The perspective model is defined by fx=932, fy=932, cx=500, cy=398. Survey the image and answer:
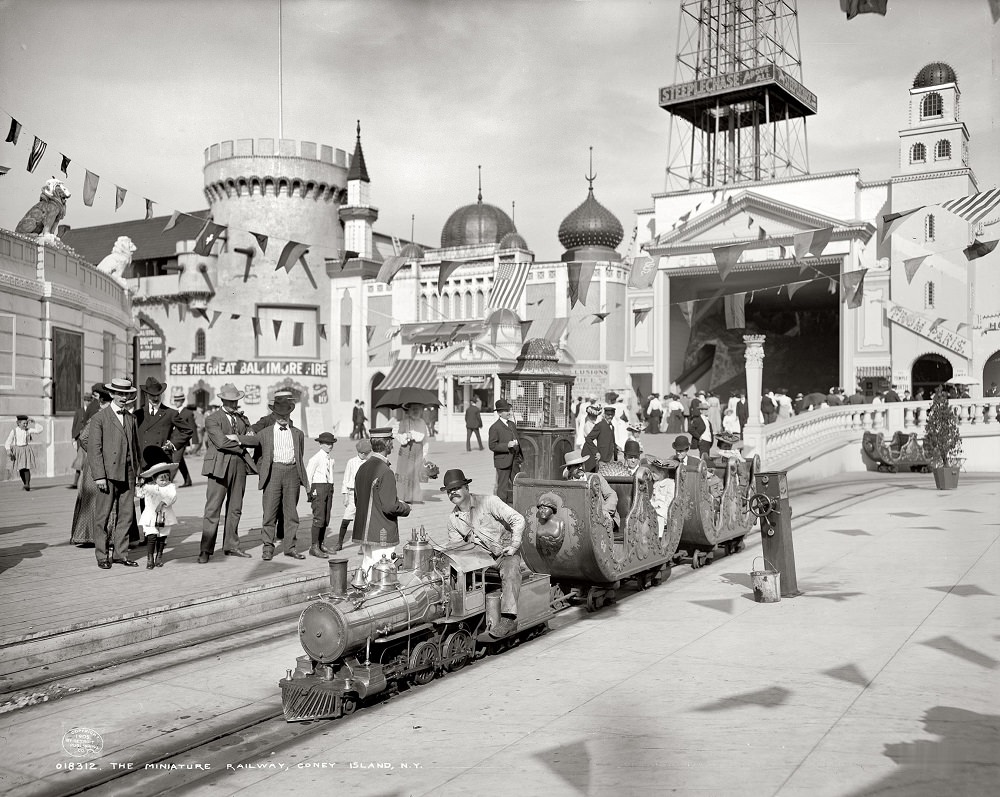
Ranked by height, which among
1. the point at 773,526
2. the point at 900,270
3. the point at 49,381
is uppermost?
the point at 900,270

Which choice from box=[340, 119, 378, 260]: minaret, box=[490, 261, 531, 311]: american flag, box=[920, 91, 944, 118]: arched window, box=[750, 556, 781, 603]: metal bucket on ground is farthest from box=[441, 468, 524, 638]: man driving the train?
box=[340, 119, 378, 260]: minaret

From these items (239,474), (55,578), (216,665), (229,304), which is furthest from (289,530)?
(229,304)

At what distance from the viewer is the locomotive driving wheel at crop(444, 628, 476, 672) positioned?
6.75m

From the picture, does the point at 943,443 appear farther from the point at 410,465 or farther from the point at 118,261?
the point at 118,261

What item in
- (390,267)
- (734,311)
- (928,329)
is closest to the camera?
(734,311)

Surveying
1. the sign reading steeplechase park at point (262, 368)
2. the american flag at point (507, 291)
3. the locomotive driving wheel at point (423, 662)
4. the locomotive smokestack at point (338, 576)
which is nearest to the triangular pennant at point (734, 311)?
the american flag at point (507, 291)

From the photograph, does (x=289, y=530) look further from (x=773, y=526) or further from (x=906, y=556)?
(x=906, y=556)

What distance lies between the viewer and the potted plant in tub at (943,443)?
1822 cm

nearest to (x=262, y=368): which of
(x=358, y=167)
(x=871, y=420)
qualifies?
(x=358, y=167)

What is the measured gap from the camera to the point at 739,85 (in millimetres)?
40281

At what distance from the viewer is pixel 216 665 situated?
7.12 meters

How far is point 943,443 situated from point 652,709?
1529 centimetres

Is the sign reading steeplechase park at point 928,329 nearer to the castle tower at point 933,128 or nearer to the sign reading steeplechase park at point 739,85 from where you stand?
the castle tower at point 933,128

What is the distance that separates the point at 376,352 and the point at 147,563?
38.1 m
